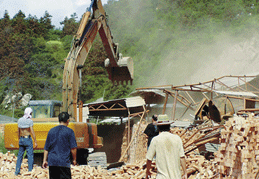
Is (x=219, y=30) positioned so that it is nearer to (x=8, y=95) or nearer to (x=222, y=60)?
(x=222, y=60)

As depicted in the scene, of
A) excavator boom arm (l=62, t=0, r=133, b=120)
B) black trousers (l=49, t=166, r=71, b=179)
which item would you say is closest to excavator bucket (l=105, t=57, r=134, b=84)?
excavator boom arm (l=62, t=0, r=133, b=120)

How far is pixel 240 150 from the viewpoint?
257 inches

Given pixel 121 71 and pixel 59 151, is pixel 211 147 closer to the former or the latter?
pixel 59 151

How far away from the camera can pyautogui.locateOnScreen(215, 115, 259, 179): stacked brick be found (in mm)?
6324

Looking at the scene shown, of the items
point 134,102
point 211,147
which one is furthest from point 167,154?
point 134,102

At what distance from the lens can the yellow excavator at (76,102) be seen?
35.5ft

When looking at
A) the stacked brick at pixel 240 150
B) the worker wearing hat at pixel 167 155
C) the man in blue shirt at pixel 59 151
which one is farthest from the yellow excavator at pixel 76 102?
the worker wearing hat at pixel 167 155

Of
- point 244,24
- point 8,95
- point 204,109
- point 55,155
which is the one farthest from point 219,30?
point 55,155

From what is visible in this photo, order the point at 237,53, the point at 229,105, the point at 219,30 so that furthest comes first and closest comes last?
the point at 219,30, the point at 237,53, the point at 229,105

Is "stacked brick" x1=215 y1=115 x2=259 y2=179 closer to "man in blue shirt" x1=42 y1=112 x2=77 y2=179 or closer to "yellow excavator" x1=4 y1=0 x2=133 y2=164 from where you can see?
"man in blue shirt" x1=42 y1=112 x2=77 y2=179

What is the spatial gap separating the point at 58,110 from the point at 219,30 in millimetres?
56018

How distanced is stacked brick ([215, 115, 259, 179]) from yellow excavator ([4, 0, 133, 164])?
5101mm

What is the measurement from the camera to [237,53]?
173 ft

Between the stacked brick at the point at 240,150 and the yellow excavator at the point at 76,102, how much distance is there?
16.7 feet
